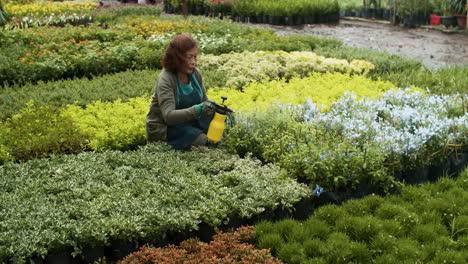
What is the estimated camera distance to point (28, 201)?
4508 millimetres

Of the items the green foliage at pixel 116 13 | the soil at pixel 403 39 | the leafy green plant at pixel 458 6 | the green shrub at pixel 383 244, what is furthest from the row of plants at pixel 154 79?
the leafy green plant at pixel 458 6

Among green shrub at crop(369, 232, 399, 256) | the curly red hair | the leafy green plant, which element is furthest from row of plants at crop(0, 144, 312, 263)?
the leafy green plant

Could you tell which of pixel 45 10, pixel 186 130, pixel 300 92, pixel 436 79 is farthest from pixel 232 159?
pixel 45 10

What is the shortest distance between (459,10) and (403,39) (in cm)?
294

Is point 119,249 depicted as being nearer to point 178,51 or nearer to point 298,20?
point 178,51

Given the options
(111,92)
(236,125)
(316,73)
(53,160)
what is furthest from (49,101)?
(316,73)

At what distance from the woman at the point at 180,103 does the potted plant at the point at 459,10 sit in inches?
621

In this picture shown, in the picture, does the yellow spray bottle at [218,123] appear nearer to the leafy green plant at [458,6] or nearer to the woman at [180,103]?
the woman at [180,103]

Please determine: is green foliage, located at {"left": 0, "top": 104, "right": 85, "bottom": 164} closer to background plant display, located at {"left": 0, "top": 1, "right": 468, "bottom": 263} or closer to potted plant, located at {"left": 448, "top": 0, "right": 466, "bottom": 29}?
background plant display, located at {"left": 0, "top": 1, "right": 468, "bottom": 263}

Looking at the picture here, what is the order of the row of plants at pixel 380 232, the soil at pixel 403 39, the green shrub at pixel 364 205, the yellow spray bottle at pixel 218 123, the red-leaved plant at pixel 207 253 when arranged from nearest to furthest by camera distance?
the red-leaved plant at pixel 207 253 < the row of plants at pixel 380 232 < the green shrub at pixel 364 205 < the yellow spray bottle at pixel 218 123 < the soil at pixel 403 39

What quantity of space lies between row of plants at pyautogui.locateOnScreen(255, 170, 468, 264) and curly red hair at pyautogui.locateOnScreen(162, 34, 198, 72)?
213cm

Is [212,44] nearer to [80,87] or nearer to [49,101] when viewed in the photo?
[80,87]

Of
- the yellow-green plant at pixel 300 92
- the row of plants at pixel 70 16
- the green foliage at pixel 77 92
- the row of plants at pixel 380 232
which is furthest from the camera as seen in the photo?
the row of plants at pixel 70 16

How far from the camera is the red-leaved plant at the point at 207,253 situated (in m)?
3.91
